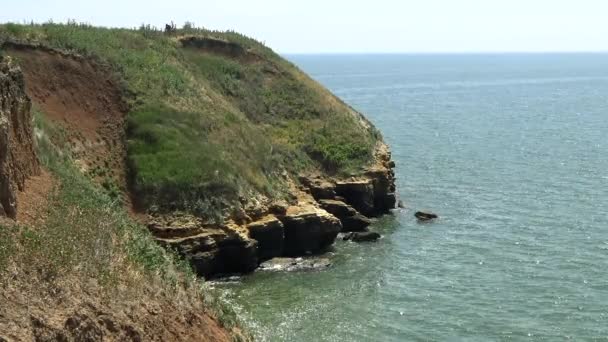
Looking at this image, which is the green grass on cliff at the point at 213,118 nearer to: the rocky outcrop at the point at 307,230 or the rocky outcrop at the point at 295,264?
the rocky outcrop at the point at 307,230

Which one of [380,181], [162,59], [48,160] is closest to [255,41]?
[162,59]

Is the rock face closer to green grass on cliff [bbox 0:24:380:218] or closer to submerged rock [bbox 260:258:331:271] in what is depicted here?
green grass on cliff [bbox 0:24:380:218]

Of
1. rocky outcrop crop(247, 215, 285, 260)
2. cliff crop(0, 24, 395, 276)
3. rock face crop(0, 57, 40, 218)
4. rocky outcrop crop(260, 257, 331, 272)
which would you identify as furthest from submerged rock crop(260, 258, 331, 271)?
rock face crop(0, 57, 40, 218)

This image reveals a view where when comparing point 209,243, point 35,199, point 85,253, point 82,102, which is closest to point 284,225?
point 209,243

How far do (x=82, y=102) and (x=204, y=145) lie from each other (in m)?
9.01

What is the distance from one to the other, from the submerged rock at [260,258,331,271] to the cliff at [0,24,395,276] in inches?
26.5

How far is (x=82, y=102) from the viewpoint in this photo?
52.1m

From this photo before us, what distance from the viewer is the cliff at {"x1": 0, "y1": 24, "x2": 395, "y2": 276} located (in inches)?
1781

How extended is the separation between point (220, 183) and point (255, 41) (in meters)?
37.1

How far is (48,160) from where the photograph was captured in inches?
1375

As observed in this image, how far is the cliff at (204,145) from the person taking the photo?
148ft

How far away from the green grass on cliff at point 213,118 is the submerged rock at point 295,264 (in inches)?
175

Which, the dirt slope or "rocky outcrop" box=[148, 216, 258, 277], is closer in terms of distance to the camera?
the dirt slope

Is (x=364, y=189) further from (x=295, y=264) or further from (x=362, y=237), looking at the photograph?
(x=295, y=264)
